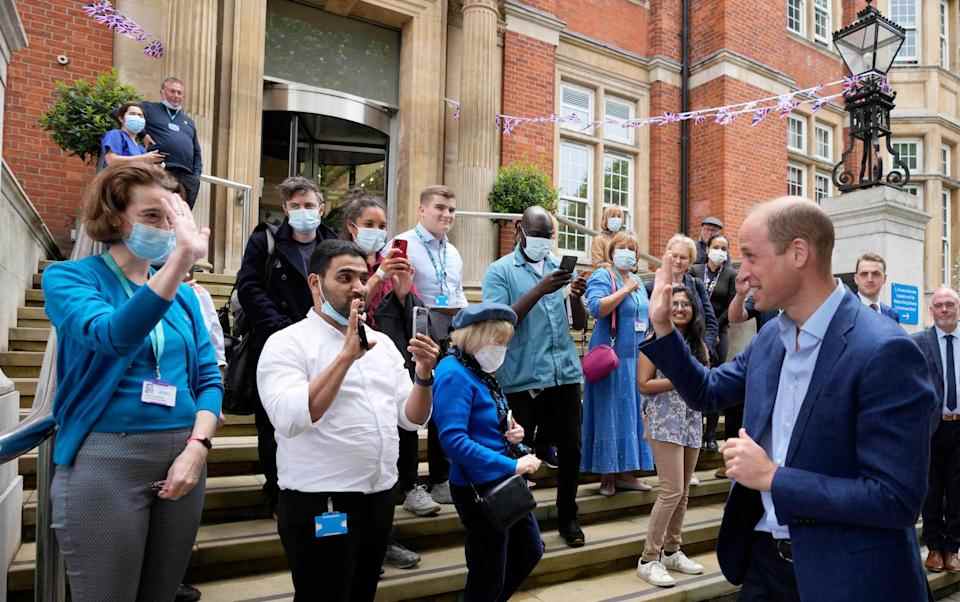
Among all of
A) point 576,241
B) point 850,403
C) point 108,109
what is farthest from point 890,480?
point 576,241

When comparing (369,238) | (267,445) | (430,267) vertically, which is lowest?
(267,445)

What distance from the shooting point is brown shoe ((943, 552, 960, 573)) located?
Result: 504 cm

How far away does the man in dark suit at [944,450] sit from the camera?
5.04 meters

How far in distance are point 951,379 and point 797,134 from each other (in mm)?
11053

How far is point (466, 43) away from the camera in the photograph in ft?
32.4

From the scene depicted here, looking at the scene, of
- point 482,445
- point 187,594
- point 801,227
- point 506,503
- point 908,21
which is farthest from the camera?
point 908,21

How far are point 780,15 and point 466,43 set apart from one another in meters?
7.83

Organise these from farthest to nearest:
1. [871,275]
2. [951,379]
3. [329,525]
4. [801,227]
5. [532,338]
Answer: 1. [871,275]
2. [951,379]
3. [532,338]
4. [329,525]
5. [801,227]

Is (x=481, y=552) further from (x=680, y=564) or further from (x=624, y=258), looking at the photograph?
(x=624, y=258)

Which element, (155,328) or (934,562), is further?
(934,562)

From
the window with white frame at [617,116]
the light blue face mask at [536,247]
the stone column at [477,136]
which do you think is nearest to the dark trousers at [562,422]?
the light blue face mask at [536,247]

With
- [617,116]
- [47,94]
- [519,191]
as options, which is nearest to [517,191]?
[519,191]

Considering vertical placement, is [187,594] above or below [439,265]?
below

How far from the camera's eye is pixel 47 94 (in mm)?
7555
